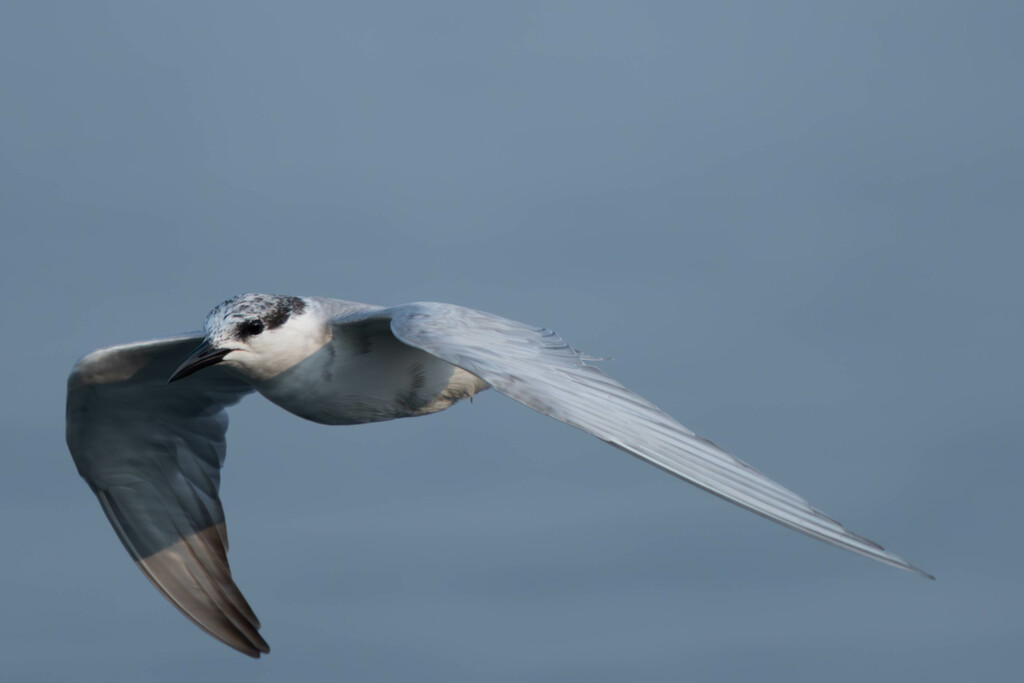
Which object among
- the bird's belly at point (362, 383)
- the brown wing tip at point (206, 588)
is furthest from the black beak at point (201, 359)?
the brown wing tip at point (206, 588)

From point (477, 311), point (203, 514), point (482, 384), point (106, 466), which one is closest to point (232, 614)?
point (203, 514)

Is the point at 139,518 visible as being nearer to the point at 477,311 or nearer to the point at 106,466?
the point at 106,466

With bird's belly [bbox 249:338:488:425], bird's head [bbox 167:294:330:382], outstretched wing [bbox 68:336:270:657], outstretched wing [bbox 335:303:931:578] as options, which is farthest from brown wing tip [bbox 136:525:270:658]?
outstretched wing [bbox 335:303:931:578]

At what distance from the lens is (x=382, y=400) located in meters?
7.46

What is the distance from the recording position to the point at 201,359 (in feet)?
22.4

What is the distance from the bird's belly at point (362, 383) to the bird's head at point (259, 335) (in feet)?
0.34

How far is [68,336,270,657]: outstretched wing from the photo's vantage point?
875 centimetres

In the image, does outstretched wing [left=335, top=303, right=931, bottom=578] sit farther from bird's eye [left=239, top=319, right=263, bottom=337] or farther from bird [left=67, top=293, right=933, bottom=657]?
bird's eye [left=239, top=319, right=263, bottom=337]

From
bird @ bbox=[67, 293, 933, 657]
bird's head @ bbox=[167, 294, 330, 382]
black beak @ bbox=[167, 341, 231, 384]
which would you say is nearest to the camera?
bird @ bbox=[67, 293, 933, 657]

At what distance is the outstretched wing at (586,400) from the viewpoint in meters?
5.01

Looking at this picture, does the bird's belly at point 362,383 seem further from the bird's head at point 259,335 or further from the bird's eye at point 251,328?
the bird's eye at point 251,328

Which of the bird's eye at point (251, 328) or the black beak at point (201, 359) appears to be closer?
the black beak at point (201, 359)

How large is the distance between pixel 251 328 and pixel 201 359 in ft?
1.16

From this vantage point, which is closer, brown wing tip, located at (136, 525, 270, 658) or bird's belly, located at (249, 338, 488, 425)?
bird's belly, located at (249, 338, 488, 425)
